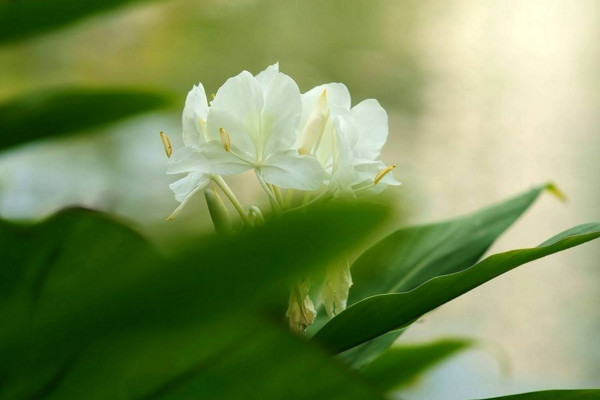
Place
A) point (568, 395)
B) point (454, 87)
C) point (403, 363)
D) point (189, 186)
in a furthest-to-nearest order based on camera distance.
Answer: point (454, 87), point (403, 363), point (189, 186), point (568, 395)

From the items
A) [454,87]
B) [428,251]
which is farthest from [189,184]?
[454,87]

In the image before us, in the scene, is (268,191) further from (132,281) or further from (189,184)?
(132,281)

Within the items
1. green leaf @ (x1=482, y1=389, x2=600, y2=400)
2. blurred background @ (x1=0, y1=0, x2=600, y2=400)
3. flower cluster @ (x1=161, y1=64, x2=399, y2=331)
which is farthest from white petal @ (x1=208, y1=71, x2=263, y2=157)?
blurred background @ (x1=0, y1=0, x2=600, y2=400)

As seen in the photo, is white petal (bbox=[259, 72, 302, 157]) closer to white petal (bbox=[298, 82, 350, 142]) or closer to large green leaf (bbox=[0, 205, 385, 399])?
white petal (bbox=[298, 82, 350, 142])

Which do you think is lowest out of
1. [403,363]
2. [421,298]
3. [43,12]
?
[403,363]

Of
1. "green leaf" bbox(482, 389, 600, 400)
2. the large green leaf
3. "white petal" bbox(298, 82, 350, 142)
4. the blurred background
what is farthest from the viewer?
the blurred background
